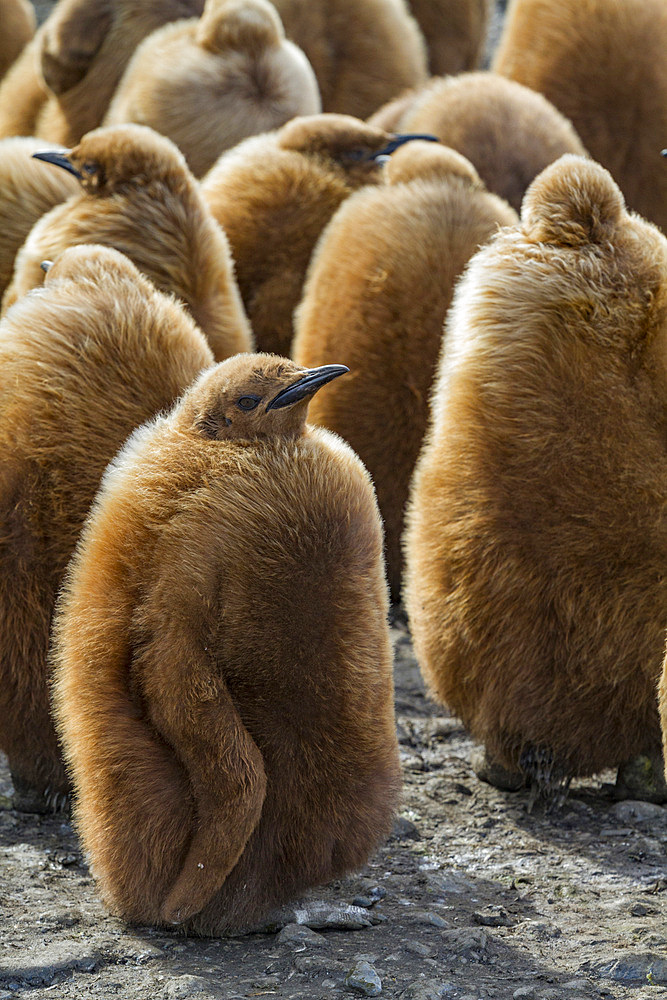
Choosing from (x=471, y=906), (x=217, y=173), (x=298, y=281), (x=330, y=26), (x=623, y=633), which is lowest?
(x=471, y=906)

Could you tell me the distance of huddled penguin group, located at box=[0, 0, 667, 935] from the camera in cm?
229

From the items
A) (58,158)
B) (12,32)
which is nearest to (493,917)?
(58,158)

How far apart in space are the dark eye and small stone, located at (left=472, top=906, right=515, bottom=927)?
43.6 inches

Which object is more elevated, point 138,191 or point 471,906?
point 138,191

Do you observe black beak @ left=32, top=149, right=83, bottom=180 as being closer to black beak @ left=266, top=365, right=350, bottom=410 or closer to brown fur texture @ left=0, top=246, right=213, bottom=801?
brown fur texture @ left=0, top=246, right=213, bottom=801

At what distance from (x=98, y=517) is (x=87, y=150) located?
1288 mm

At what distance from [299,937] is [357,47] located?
485 centimetres

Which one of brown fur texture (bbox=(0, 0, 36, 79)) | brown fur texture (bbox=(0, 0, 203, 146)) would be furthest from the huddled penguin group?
brown fur texture (bbox=(0, 0, 36, 79))

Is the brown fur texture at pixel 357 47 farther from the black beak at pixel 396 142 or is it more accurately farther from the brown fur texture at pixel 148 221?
the brown fur texture at pixel 148 221

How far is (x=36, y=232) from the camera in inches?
133

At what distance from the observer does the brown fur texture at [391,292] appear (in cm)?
356

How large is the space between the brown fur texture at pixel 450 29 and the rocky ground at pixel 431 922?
201 inches

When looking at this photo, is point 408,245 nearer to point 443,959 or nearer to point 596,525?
point 596,525

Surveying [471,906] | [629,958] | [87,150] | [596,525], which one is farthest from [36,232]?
[629,958]
